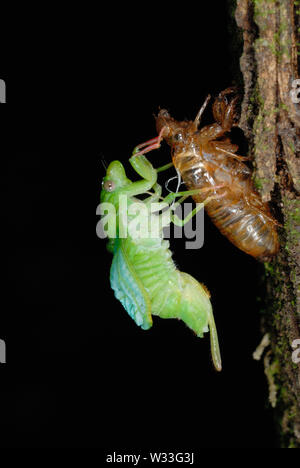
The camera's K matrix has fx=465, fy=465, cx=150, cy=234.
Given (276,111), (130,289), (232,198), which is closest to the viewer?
(276,111)

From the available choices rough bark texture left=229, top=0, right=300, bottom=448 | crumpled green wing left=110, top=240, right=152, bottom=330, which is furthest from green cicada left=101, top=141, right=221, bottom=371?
rough bark texture left=229, top=0, right=300, bottom=448

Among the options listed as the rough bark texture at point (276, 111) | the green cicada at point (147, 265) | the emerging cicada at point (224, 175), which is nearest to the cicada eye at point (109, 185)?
the green cicada at point (147, 265)

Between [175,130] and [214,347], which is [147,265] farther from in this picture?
[175,130]

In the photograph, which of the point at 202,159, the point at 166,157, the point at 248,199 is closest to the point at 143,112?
the point at 166,157

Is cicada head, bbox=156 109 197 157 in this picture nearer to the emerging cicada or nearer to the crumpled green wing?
the emerging cicada

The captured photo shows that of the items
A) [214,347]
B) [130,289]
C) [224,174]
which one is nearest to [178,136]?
A: [224,174]

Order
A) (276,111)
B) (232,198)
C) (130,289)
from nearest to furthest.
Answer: (276,111) < (232,198) < (130,289)
